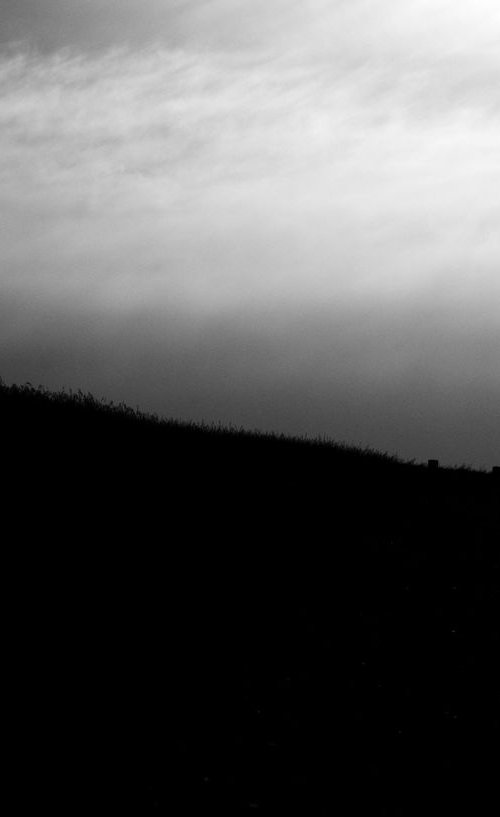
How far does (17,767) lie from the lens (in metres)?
5.52

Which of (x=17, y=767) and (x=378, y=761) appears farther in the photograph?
(x=378, y=761)

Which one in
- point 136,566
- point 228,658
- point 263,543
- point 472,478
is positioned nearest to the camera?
point 228,658

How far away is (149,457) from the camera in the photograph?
14172 millimetres

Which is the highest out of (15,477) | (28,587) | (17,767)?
(15,477)

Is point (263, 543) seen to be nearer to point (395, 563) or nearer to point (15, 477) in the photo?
point (395, 563)

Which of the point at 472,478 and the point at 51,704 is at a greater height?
the point at 472,478

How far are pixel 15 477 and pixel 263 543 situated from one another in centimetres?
419

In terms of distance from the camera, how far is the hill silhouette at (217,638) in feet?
19.1

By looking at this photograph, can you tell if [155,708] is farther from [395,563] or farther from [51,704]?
[395,563]

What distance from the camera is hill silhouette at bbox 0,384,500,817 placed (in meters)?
5.81

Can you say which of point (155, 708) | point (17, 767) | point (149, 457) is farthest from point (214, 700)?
point (149, 457)

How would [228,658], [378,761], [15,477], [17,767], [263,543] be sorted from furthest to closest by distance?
[263,543] < [15,477] < [228,658] < [378,761] < [17,767]

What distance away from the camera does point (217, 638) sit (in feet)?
28.8

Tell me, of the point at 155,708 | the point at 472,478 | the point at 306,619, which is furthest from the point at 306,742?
the point at 472,478
